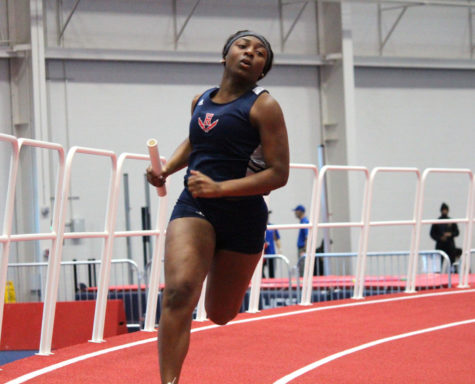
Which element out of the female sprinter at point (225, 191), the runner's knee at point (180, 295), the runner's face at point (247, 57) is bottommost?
the runner's knee at point (180, 295)

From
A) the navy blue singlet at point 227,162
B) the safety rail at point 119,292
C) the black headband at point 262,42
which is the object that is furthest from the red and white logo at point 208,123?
the safety rail at point 119,292

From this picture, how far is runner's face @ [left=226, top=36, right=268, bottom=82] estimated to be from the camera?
4.38 m

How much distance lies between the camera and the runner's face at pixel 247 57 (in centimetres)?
438

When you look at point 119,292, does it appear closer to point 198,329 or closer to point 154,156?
point 198,329

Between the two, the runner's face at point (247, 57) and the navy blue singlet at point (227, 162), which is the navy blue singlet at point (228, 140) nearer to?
the navy blue singlet at point (227, 162)

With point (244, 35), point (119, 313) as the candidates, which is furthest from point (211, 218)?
point (119, 313)

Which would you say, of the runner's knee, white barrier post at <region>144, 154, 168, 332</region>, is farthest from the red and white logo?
white barrier post at <region>144, 154, 168, 332</region>

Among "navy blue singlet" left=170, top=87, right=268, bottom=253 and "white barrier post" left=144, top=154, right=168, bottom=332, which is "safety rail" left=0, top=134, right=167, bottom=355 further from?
"navy blue singlet" left=170, top=87, right=268, bottom=253

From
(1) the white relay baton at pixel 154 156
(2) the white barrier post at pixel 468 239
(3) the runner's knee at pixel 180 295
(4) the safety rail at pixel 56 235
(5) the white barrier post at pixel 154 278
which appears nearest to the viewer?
(3) the runner's knee at pixel 180 295

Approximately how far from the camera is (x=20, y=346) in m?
8.40

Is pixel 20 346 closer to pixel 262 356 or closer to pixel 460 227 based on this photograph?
pixel 262 356

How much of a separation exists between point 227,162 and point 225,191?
0.81 ft

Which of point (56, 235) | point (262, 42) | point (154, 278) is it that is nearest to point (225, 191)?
point (262, 42)

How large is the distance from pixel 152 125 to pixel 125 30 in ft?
7.28
